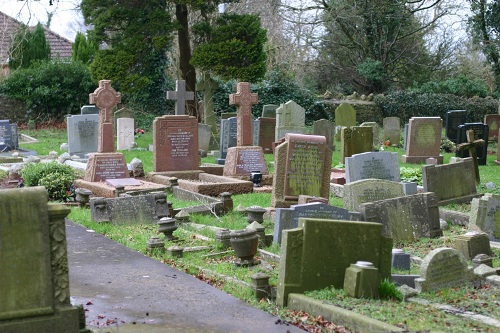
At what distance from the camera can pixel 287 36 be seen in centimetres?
4128

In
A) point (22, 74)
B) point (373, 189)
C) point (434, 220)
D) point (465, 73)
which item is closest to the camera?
point (434, 220)

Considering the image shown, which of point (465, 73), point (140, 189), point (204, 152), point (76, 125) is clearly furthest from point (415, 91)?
point (140, 189)

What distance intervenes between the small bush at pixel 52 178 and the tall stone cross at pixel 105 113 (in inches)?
→ 38.3

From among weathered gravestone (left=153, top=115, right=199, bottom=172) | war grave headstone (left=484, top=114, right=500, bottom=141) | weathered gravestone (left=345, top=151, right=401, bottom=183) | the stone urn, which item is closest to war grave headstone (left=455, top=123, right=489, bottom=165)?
war grave headstone (left=484, top=114, right=500, bottom=141)

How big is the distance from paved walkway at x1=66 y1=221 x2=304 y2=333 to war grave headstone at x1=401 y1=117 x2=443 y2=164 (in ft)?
42.9

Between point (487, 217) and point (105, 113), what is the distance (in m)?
8.92

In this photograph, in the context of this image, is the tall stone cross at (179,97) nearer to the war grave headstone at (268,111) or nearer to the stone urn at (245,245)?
the war grave headstone at (268,111)

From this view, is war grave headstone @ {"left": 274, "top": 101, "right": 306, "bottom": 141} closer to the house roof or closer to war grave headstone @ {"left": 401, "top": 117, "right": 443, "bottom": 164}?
war grave headstone @ {"left": 401, "top": 117, "right": 443, "bottom": 164}

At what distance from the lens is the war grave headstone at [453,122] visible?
88.6ft

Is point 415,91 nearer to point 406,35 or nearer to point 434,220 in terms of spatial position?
point 406,35

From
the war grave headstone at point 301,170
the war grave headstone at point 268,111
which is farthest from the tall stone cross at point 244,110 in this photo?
the war grave headstone at point 268,111

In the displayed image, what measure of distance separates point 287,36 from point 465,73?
991 centimetres

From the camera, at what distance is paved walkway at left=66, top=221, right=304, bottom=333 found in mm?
7199

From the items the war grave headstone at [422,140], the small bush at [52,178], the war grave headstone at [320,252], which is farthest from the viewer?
the war grave headstone at [422,140]
